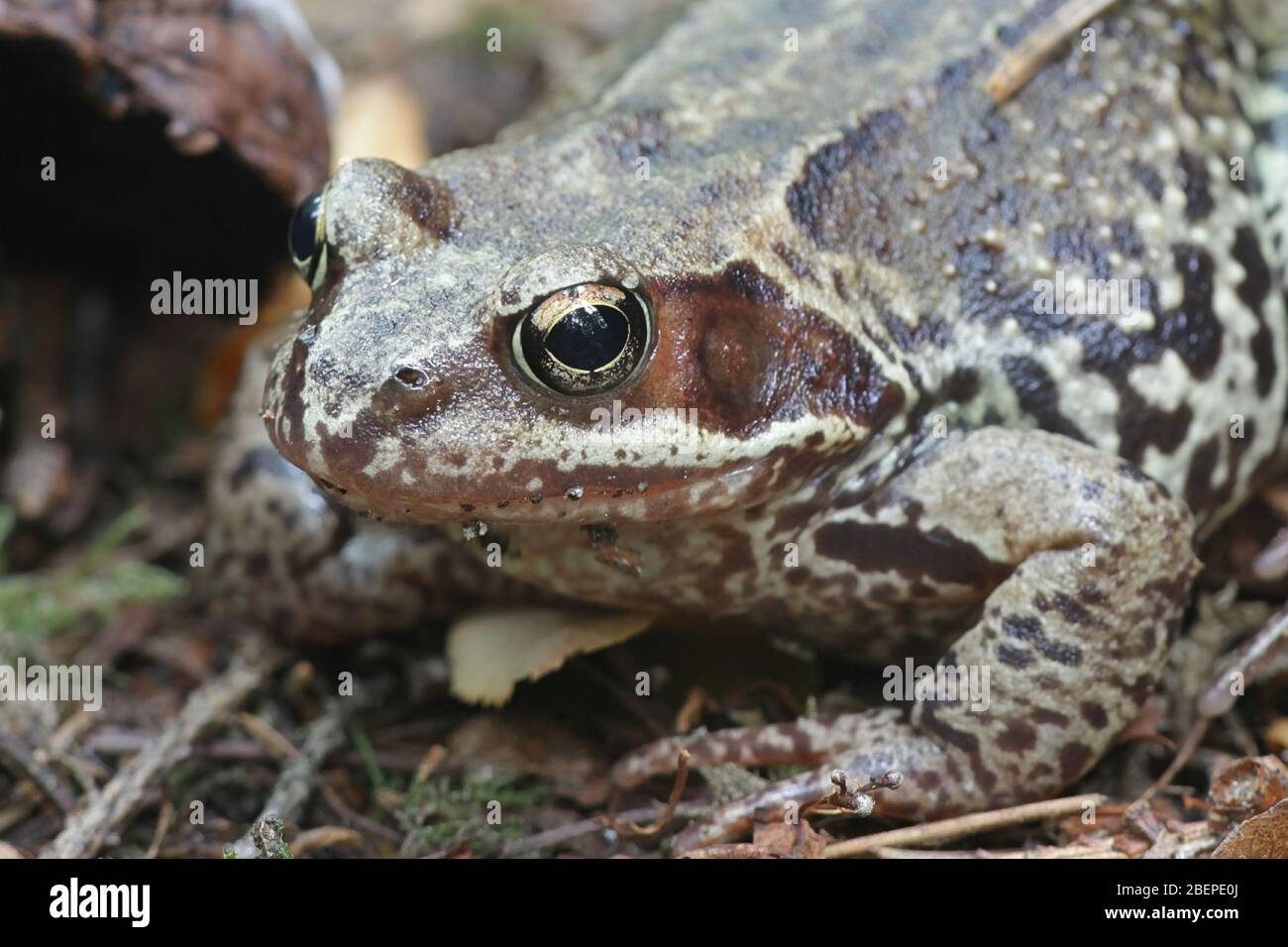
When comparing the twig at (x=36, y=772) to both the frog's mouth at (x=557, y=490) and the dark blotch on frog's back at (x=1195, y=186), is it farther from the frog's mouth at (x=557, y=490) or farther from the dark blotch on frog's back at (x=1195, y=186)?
the dark blotch on frog's back at (x=1195, y=186)

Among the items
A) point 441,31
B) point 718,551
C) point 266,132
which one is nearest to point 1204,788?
point 718,551

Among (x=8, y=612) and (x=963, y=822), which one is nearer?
(x=963, y=822)

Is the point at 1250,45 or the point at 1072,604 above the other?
the point at 1250,45

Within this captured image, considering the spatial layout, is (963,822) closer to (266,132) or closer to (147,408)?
(266,132)

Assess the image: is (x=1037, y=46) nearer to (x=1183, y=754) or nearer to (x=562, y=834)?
(x=1183, y=754)

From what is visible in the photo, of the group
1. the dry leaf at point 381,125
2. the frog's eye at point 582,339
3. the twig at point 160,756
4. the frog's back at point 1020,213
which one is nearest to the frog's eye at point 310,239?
the frog's eye at point 582,339

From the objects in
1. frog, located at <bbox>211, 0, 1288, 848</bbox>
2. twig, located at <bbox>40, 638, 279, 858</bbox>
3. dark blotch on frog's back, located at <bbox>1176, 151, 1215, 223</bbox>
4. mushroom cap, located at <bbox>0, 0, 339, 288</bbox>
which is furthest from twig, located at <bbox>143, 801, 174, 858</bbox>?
dark blotch on frog's back, located at <bbox>1176, 151, 1215, 223</bbox>

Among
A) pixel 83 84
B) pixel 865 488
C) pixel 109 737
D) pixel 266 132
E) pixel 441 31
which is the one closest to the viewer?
pixel 865 488
